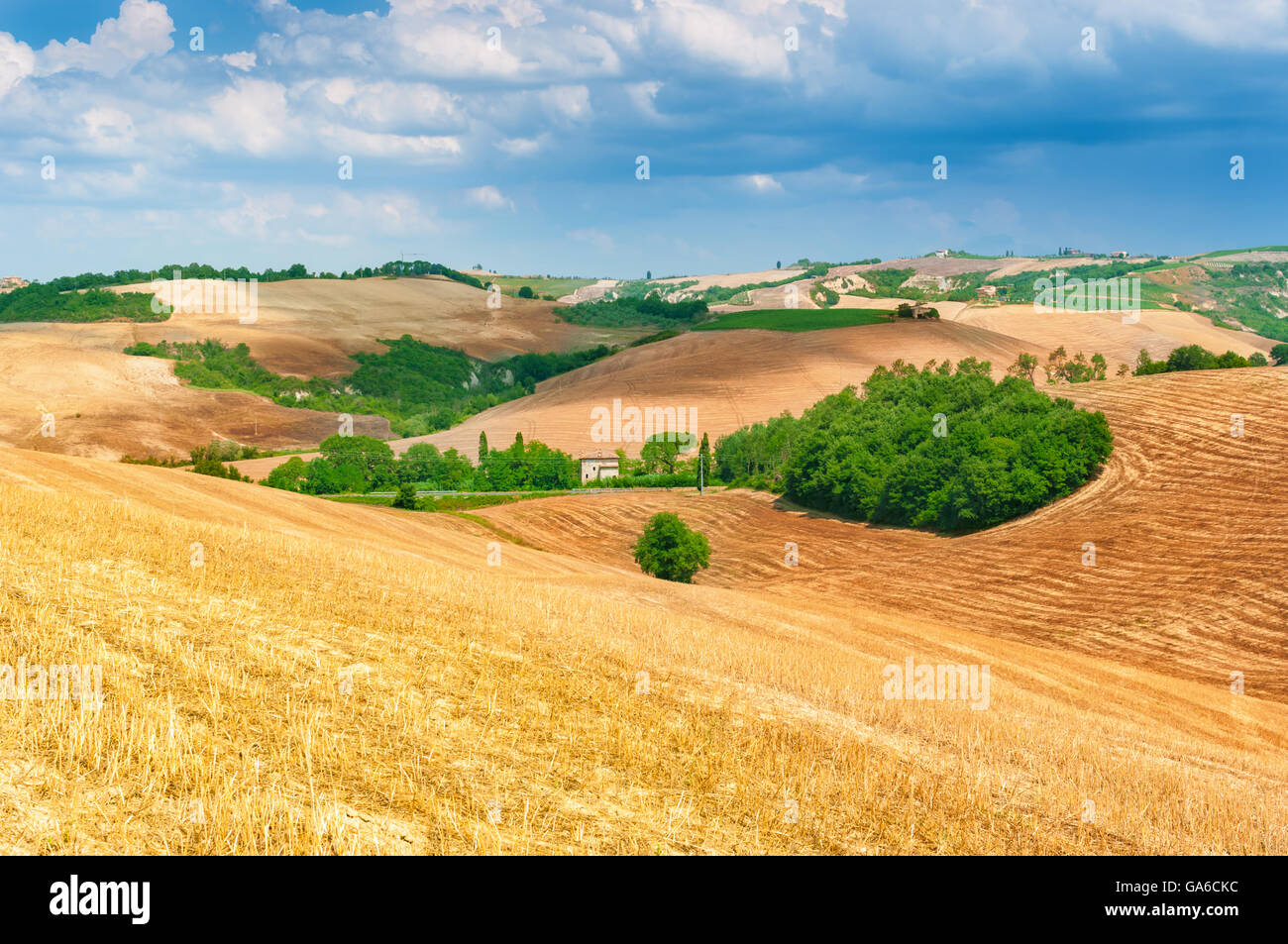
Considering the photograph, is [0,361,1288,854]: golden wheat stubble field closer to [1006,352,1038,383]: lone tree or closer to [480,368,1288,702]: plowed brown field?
[480,368,1288,702]: plowed brown field

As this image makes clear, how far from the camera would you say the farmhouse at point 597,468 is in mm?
135250

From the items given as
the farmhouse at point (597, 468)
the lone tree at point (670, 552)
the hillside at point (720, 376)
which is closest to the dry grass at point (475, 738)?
the lone tree at point (670, 552)

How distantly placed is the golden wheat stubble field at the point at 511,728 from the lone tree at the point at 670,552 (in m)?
42.7

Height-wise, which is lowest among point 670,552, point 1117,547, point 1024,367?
point 670,552

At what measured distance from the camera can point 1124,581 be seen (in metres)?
69.2

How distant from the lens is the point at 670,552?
262 ft

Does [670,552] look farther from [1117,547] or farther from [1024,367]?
[1024,367]

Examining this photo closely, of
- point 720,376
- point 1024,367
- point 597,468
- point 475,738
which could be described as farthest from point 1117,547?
point 1024,367

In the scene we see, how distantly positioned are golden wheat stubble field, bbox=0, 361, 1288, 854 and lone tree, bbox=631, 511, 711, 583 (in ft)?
140

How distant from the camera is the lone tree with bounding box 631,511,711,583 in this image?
79.8 m

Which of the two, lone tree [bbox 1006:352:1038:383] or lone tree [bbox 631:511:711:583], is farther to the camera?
lone tree [bbox 1006:352:1038:383]

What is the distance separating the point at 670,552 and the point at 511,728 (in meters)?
67.2

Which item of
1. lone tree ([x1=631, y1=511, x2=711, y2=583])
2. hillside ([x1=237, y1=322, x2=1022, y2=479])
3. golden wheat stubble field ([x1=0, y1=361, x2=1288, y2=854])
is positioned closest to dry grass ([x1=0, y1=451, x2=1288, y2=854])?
golden wheat stubble field ([x1=0, y1=361, x2=1288, y2=854])
